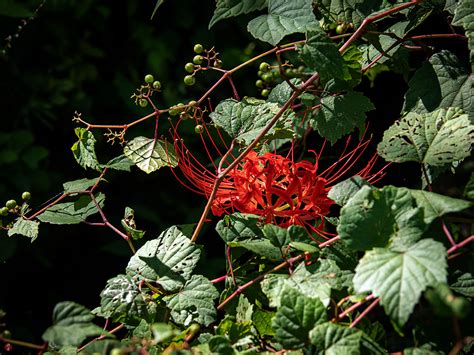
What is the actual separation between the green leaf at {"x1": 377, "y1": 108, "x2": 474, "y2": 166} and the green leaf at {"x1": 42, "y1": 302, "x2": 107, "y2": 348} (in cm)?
54

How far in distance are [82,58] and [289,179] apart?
77.4 inches

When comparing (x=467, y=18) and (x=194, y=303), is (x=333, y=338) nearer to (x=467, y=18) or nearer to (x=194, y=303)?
(x=194, y=303)

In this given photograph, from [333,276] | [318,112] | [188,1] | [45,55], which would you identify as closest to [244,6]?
[318,112]

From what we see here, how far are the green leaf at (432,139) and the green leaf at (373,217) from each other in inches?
6.4

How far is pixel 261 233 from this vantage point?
1160mm

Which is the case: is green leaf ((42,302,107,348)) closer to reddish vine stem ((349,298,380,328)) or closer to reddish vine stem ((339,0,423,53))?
reddish vine stem ((349,298,380,328))

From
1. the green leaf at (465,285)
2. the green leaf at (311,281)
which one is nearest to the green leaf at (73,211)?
the green leaf at (311,281)

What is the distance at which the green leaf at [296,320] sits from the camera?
0.94 meters

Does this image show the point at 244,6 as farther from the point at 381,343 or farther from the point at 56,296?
the point at 56,296

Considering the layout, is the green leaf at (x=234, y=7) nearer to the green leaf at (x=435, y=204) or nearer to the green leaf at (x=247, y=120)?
the green leaf at (x=247, y=120)

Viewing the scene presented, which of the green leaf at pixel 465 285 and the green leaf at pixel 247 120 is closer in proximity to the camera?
the green leaf at pixel 465 285

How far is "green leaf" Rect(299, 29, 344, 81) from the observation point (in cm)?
114

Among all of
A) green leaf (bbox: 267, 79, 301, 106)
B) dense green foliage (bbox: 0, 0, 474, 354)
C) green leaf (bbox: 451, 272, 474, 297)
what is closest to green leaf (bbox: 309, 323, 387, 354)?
dense green foliage (bbox: 0, 0, 474, 354)

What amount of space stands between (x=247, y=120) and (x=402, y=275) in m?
0.55
